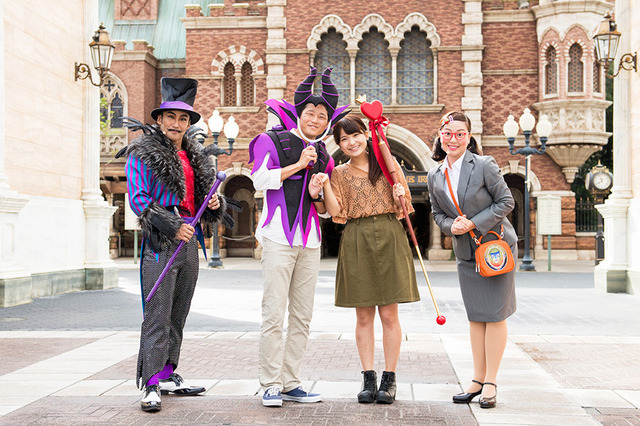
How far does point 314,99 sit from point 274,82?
20.4 m

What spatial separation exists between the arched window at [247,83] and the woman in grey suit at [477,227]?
21.3 m

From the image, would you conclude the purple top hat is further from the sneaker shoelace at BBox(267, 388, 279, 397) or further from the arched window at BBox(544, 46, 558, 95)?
the arched window at BBox(544, 46, 558, 95)

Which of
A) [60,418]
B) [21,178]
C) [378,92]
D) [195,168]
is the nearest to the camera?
[60,418]

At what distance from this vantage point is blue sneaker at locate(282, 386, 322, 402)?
15.2 feet

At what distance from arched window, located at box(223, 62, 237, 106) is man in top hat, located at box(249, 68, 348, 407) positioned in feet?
69.9

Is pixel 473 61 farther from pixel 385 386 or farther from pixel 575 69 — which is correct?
pixel 385 386

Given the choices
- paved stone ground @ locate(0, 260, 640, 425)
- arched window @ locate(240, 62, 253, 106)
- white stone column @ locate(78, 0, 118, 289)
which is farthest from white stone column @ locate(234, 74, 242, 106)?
paved stone ground @ locate(0, 260, 640, 425)

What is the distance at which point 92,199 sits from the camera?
1320 centimetres

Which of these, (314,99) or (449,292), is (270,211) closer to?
(314,99)

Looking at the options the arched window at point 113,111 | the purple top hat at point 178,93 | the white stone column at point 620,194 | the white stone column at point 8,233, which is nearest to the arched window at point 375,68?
the arched window at point 113,111

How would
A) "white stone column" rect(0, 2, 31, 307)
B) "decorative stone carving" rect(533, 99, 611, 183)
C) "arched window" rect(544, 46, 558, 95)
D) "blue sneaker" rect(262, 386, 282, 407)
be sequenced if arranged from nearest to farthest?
"blue sneaker" rect(262, 386, 282, 407)
"white stone column" rect(0, 2, 31, 307)
"decorative stone carving" rect(533, 99, 611, 183)
"arched window" rect(544, 46, 558, 95)

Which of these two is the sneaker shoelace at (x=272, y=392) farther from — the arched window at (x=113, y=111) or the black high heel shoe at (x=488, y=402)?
the arched window at (x=113, y=111)

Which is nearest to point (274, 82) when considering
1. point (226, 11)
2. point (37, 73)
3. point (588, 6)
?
point (226, 11)

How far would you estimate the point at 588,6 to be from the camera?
23.3 metres
